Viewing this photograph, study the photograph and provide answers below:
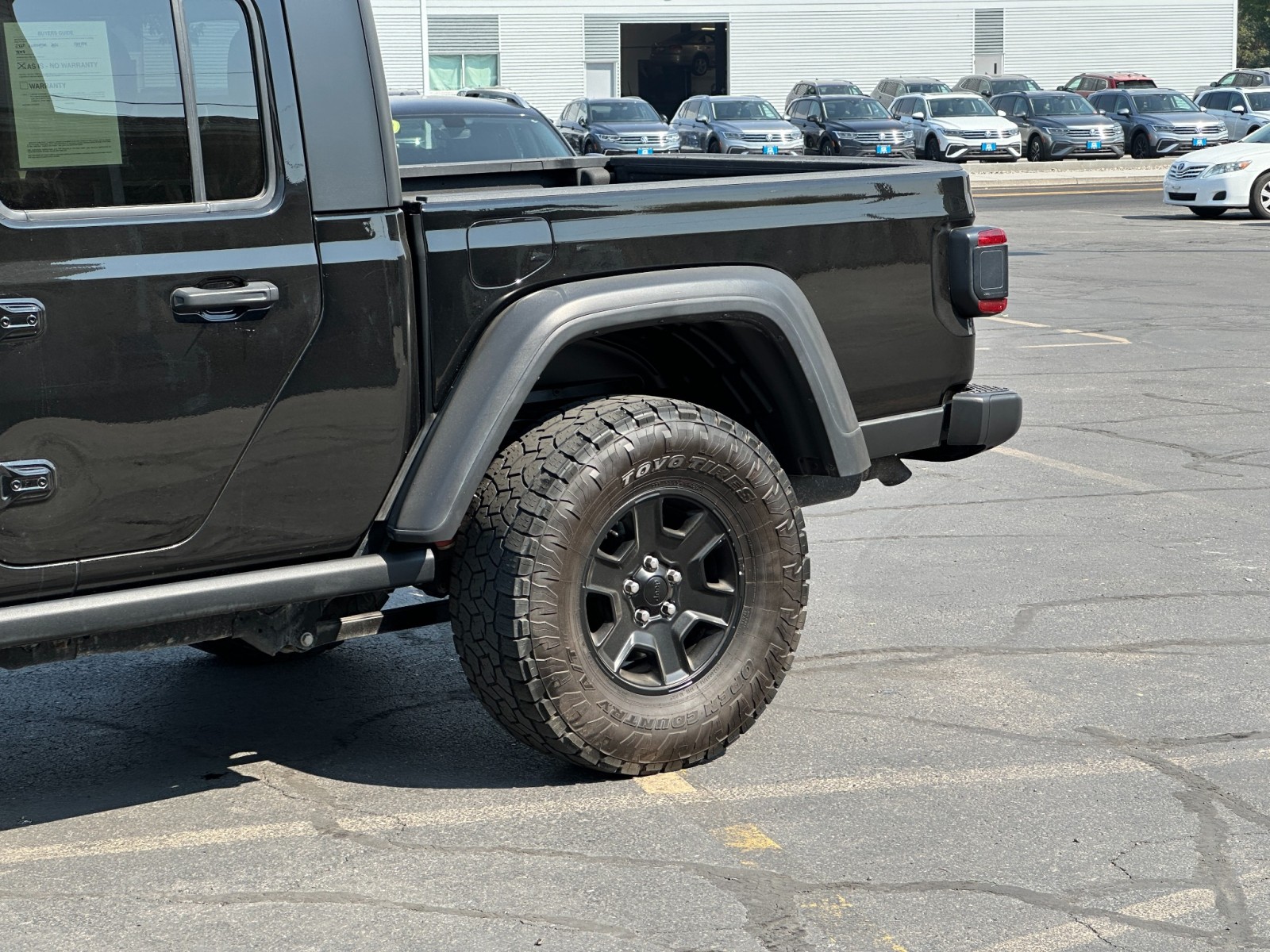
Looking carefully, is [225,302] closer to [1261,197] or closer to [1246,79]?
[1261,197]

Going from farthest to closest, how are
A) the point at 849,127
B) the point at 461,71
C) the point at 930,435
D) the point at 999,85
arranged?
the point at 461,71 < the point at 999,85 < the point at 849,127 < the point at 930,435

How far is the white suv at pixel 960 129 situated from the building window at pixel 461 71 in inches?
730

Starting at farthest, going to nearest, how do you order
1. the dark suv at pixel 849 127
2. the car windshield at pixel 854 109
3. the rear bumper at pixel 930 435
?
the car windshield at pixel 854 109 < the dark suv at pixel 849 127 < the rear bumper at pixel 930 435

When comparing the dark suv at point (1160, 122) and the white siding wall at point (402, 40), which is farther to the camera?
the white siding wall at point (402, 40)

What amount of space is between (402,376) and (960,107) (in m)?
36.5

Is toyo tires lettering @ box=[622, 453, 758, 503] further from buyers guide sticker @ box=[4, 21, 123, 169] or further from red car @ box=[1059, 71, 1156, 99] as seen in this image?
red car @ box=[1059, 71, 1156, 99]

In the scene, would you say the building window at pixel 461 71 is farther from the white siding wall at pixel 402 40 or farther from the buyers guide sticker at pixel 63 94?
the buyers guide sticker at pixel 63 94

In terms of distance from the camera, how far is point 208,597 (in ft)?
11.6

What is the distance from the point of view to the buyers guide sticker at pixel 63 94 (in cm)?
329

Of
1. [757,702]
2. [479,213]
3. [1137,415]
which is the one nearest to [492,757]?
[757,702]

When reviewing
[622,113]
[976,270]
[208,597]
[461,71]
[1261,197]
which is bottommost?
[1261,197]

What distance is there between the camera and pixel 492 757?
4.31m

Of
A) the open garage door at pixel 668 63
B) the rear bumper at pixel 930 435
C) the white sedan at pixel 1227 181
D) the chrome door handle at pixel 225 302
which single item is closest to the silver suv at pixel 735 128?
the white sedan at pixel 1227 181

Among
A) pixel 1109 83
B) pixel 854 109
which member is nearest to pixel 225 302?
pixel 854 109
